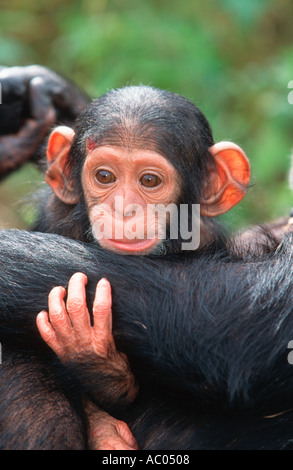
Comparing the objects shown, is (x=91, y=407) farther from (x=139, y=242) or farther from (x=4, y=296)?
(x=139, y=242)

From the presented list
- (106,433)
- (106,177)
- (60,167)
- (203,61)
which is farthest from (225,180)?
Answer: (203,61)

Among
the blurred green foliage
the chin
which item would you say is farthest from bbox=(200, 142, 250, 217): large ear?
the blurred green foliage

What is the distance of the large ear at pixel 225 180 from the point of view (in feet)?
9.60

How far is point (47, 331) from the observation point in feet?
7.24

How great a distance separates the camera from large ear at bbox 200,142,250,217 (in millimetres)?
2926

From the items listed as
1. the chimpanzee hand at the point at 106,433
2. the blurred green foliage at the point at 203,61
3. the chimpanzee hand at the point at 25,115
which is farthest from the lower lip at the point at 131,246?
the blurred green foliage at the point at 203,61

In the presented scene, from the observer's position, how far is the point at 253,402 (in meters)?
2.11

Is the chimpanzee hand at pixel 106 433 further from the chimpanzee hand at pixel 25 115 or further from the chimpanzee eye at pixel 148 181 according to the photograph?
the chimpanzee hand at pixel 25 115

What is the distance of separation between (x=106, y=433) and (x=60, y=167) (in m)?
1.29

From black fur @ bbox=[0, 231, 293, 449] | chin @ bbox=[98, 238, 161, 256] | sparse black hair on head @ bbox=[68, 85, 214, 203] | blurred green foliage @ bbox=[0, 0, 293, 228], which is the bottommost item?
black fur @ bbox=[0, 231, 293, 449]

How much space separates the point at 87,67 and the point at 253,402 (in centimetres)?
457

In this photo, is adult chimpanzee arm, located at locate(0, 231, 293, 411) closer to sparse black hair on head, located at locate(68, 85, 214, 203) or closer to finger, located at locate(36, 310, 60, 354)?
finger, located at locate(36, 310, 60, 354)

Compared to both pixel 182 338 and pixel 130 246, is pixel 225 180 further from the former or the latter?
pixel 182 338

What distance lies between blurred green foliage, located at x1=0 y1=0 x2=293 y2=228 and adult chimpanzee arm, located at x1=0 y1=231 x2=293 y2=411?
2194 millimetres
